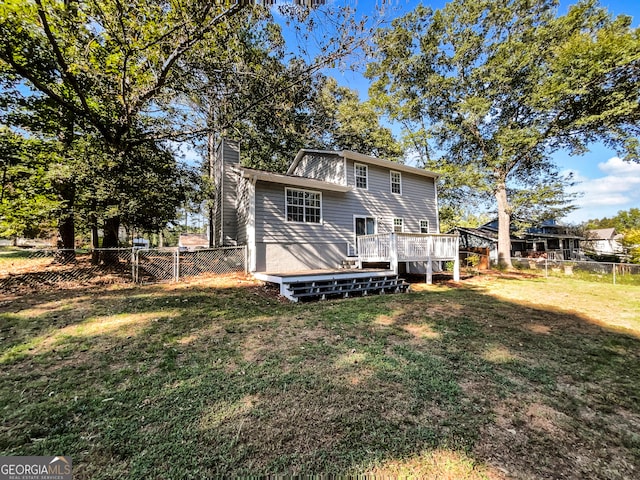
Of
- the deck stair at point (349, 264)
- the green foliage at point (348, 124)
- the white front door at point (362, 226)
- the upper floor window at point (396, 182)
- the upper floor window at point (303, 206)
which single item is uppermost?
the green foliage at point (348, 124)

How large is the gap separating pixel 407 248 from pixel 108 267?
10.2 m

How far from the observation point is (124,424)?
2.35 metres

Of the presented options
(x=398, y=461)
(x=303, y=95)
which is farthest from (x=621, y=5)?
(x=398, y=461)

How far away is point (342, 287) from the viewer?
8.31 m

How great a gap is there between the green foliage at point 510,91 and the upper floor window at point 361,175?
19.6 ft

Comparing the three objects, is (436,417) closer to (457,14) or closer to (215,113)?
(215,113)

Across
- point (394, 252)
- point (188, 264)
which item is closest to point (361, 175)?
point (394, 252)

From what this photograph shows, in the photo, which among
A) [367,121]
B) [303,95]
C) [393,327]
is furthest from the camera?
[367,121]

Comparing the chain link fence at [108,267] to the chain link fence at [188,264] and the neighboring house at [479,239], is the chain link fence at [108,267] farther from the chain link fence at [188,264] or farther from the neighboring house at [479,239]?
the neighboring house at [479,239]

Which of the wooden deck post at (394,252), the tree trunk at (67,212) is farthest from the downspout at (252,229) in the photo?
the tree trunk at (67,212)

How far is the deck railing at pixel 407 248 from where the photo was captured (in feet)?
32.3

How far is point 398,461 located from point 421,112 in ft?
75.9

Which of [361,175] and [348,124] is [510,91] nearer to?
[348,124]

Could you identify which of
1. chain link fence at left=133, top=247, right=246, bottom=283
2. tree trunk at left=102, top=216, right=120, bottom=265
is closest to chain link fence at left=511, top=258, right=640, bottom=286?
chain link fence at left=133, top=247, right=246, bottom=283
